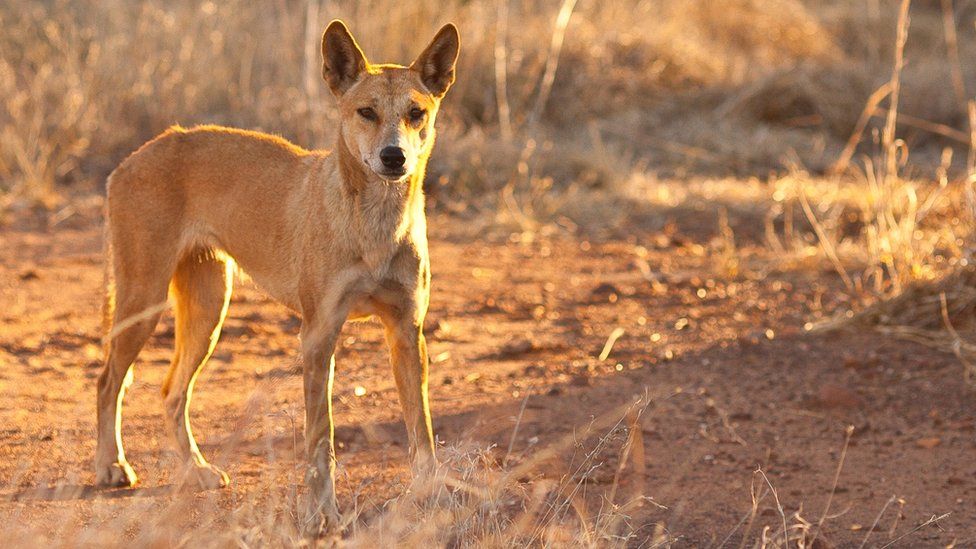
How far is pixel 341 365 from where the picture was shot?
21.6 feet

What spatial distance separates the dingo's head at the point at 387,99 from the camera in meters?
4.59

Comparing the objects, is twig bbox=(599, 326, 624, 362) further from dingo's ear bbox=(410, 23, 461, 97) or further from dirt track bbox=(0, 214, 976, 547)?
dingo's ear bbox=(410, 23, 461, 97)

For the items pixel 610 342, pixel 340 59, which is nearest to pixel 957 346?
pixel 610 342

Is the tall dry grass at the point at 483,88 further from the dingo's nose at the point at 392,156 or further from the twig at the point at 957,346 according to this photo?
the dingo's nose at the point at 392,156

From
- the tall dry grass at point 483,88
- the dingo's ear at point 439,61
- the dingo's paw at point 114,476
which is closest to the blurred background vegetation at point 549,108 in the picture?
the tall dry grass at point 483,88

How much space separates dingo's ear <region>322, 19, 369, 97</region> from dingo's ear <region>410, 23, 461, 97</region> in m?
0.22

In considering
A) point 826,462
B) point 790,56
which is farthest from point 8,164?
point 790,56

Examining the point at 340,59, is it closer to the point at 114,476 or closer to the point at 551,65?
the point at 114,476

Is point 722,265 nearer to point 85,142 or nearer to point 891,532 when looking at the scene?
point 891,532

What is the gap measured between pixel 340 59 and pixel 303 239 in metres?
0.74

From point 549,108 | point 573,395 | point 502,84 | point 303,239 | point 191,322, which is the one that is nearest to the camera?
point 303,239

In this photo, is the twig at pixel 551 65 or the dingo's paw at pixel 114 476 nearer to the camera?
the dingo's paw at pixel 114 476

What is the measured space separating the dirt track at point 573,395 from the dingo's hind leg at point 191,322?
0.62ft

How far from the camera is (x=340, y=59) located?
5.06m
